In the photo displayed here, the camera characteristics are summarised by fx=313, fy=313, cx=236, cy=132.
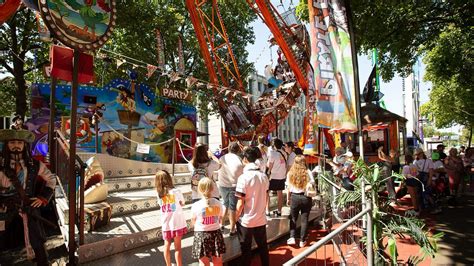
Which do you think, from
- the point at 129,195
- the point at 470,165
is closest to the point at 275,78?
the point at 129,195

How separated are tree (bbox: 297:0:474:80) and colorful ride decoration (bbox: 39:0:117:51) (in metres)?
6.96

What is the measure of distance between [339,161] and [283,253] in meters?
2.66

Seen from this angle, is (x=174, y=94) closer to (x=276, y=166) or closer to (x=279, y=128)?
(x=276, y=166)

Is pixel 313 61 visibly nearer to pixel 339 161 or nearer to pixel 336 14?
pixel 336 14

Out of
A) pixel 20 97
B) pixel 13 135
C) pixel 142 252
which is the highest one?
pixel 20 97

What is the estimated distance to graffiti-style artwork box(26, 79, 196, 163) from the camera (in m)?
14.8

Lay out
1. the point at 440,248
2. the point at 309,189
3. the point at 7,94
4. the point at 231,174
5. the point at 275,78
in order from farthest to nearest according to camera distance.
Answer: the point at 7,94 → the point at 275,78 → the point at 309,189 → the point at 440,248 → the point at 231,174

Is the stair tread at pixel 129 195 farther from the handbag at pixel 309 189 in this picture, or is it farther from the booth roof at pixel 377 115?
the booth roof at pixel 377 115

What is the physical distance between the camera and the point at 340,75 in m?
4.17

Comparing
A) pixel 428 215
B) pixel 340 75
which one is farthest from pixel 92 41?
pixel 428 215

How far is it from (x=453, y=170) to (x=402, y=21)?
4927mm

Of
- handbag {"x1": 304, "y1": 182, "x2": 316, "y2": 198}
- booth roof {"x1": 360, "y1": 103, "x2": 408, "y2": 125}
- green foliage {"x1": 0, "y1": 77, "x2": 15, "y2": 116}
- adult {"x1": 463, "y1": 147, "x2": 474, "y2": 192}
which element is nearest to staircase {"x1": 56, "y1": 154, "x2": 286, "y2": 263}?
handbag {"x1": 304, "y1": 182, "x2": 316, "y2": 198}

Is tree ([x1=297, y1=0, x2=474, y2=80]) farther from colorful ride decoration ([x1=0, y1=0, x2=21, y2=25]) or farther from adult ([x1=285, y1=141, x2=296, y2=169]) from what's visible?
colorful ride decoration ([x1=0, y1=0, x2=21, y2=25])

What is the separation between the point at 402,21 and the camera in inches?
391
